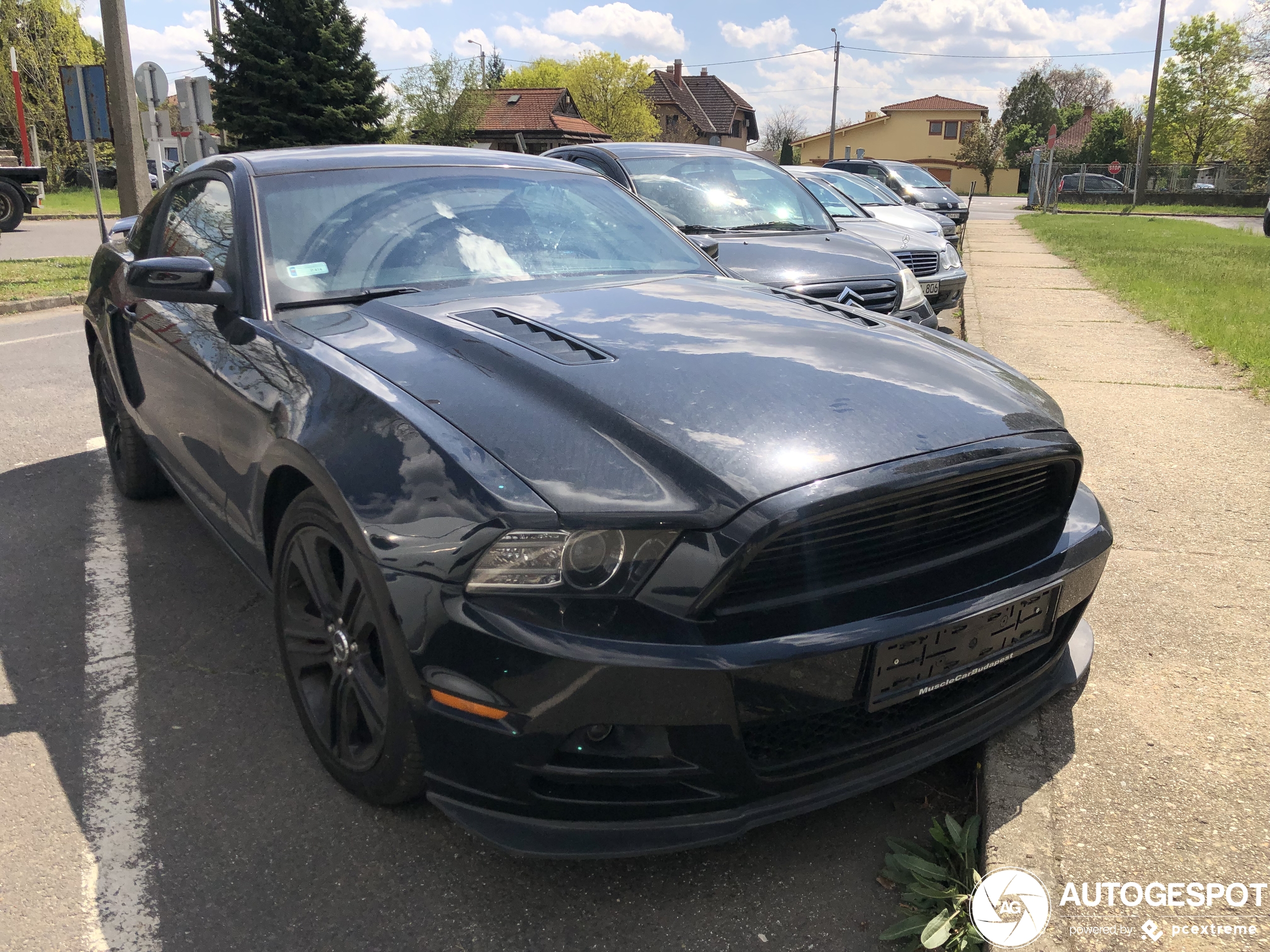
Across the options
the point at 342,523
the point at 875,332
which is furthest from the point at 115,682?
the point at 875,332

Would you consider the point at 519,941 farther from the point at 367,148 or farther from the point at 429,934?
the point at 367,148

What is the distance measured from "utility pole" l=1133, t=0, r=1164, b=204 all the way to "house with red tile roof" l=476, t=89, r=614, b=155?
35530 millimetres

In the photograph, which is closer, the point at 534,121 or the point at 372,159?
the point at 372,159

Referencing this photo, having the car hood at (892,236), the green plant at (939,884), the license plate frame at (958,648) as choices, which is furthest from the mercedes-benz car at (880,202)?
the green plant at (939,884)

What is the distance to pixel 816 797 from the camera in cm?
196

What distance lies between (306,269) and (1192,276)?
12890 mm

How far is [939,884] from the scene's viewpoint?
6.77ft

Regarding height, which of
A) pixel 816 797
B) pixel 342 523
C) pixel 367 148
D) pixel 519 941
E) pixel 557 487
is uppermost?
pixel 367 148

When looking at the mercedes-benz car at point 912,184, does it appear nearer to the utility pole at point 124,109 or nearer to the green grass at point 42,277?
the utility pole at point 124,109

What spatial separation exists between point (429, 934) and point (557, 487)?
94 centimetres

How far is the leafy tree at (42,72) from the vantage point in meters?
39.2

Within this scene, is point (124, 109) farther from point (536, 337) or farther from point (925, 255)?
point (536, 337)

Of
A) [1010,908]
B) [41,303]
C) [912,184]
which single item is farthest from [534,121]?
[1010,908]

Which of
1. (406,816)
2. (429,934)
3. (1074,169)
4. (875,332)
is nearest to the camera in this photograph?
(429,934)
